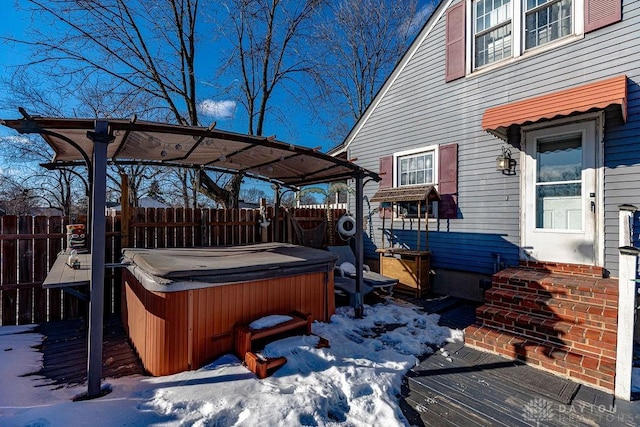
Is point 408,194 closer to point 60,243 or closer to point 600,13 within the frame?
point 600,13

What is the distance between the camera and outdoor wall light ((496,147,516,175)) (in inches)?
189

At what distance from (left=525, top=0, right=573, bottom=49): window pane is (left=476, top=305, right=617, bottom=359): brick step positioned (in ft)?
13.7

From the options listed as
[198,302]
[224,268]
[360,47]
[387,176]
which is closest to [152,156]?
[224,268]

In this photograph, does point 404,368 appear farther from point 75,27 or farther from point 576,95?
point 75,27

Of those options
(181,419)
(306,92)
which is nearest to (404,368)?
(181,419)

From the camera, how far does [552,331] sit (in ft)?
10.5

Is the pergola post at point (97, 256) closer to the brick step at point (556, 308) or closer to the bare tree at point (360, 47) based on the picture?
the brick step at point (556, 308)

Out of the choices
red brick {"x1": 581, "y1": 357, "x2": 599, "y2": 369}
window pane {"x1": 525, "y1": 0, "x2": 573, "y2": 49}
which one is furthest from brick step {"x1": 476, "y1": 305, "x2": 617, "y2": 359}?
window pane {"x1": 525, "y1": 0, "x2": 573, "y2": 49}

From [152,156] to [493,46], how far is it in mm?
5979

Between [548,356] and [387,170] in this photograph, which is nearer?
[548,356]

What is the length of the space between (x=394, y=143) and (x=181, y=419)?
6162mm

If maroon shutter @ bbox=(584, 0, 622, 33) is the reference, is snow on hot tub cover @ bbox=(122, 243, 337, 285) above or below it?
below

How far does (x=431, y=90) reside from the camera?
6.07 metres

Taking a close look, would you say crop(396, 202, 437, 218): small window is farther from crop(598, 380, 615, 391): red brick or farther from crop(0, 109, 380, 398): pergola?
crop(598, 380, 615, 391): red brick
